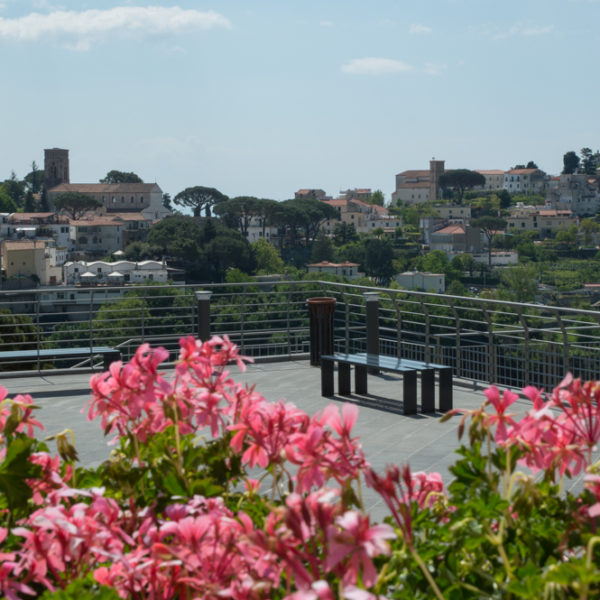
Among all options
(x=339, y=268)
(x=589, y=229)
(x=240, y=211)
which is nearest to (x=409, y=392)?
(x=339, y=268)

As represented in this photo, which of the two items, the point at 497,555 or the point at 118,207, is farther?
the point at 118,207

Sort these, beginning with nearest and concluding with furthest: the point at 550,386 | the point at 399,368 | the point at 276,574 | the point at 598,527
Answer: the point at 276,574
the point at 598,527
the point at 399,368
the point at 550,386

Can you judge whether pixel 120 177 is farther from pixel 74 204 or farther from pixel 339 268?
pixel 339 268

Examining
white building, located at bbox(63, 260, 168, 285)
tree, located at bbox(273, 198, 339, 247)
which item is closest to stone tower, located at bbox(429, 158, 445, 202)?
tree, located at bbox(273, 198, 339, 247)

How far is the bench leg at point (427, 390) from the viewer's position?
20.6 feet

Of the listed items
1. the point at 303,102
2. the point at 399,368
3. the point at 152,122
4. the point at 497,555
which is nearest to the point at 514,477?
the point at 497,555

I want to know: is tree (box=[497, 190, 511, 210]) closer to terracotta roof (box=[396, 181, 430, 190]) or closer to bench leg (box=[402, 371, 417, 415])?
terracotta roof (box=[396, 181, 430, 190])

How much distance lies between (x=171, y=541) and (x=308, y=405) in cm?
537

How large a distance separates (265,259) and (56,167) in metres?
67.1

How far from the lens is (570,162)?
162 meters

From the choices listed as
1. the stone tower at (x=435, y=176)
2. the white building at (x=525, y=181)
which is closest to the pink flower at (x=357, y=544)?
the stone tower at (x=435, y=176)

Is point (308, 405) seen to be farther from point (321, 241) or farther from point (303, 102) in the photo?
point (321, 241)

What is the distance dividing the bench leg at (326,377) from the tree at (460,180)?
148410 millimetres

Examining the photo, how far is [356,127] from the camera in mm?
132500
